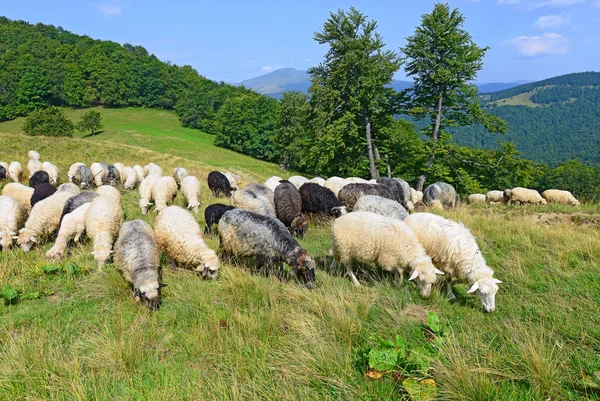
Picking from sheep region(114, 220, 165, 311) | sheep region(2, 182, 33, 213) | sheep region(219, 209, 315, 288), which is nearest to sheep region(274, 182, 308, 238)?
sheep region(219, 209, 315, 288)

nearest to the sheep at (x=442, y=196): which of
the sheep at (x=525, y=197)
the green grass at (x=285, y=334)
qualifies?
the sheep at (x=525, y=197)

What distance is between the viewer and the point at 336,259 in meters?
6.66

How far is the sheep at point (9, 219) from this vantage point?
7.62 metres

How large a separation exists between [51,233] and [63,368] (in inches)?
286

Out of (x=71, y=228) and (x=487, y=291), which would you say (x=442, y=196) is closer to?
(x=487, y=291)

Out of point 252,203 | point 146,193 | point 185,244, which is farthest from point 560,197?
point 146,193

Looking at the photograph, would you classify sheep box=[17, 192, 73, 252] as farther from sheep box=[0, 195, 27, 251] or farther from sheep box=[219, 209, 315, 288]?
sheep box=[219, 209, 315, 288]

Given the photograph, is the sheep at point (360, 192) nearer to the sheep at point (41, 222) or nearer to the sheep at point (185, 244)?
the sheep at point (185, 244)

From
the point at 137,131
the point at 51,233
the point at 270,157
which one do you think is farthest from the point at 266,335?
the point at 137,131

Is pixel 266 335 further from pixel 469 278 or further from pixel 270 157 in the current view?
pixel 270 157

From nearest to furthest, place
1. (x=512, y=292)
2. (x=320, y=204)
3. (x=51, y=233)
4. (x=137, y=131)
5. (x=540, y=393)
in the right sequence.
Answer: (x=540, y=393), (x=512, y=292), (x=51, y=233), (x=320, y=204), (x=137, y=131)

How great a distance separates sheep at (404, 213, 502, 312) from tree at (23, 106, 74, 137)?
59187 mm

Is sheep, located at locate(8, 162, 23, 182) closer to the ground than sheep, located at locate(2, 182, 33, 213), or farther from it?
farther from it

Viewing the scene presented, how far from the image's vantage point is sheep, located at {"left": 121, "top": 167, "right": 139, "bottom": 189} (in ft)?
52.0
